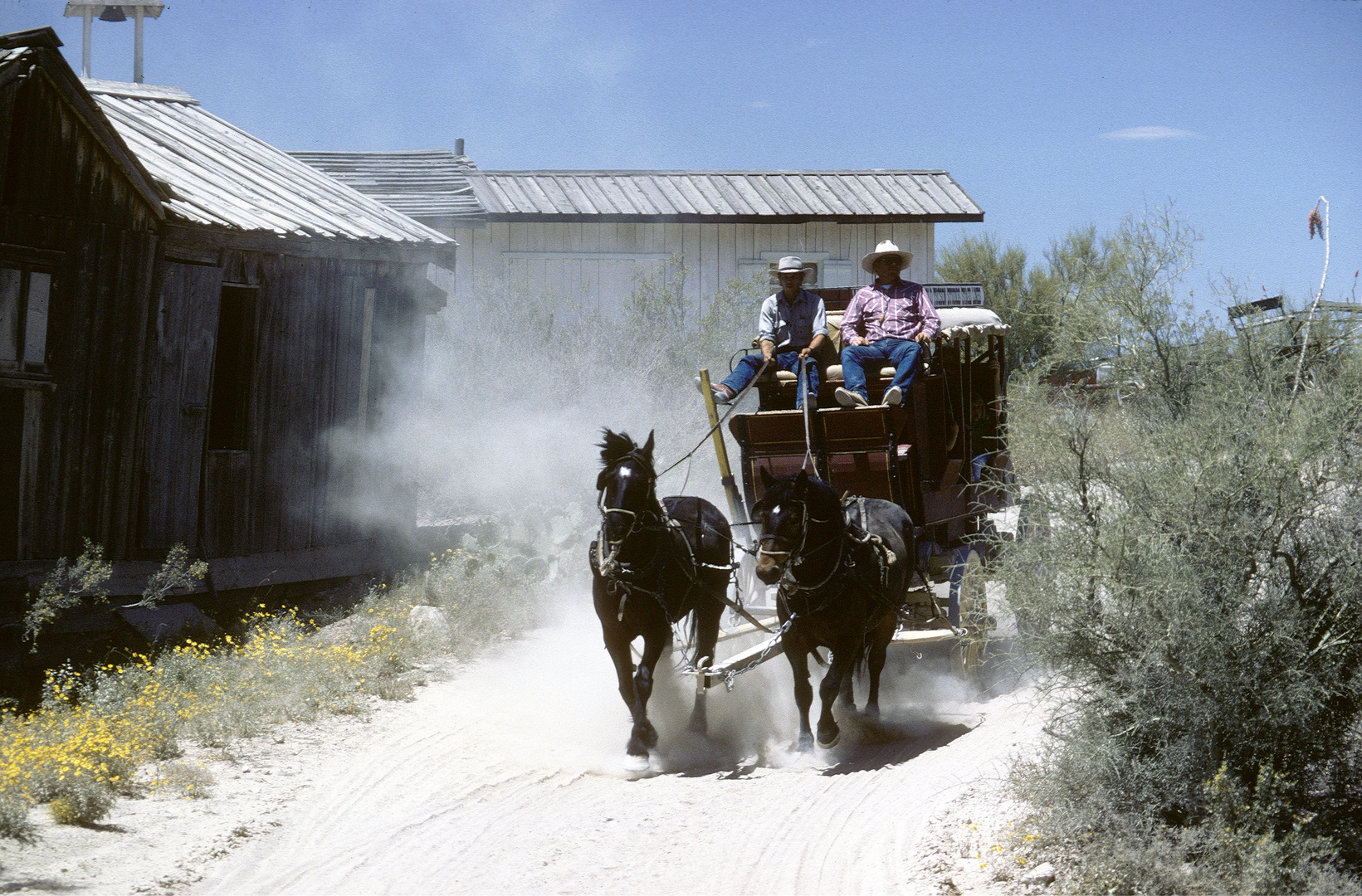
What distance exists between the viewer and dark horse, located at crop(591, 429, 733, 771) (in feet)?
24.8

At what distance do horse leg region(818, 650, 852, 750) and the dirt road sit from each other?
18cm

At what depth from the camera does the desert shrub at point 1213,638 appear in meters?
5.19

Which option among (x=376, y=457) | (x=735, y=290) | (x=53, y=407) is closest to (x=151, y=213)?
(x=53, y=407)

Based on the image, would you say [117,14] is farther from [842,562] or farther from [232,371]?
[842,562]

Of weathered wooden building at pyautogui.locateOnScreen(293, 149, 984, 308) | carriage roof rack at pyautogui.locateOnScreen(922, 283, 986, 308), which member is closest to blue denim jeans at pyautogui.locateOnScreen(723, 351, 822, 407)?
carriage roof rack at pyautogui.locateOnScreen(922, 283, 986, 308)

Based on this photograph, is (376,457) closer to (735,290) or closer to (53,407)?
(53,407)

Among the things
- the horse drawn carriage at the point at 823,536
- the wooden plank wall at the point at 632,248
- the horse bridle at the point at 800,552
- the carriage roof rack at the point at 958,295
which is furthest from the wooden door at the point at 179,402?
the wooden plank wall at the point at 632,248

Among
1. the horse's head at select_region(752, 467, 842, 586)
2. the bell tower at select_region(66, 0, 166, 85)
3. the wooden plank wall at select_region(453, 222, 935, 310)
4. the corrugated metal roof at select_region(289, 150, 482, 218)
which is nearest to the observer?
the horse's head at select_region(752, 467, 842, 586)

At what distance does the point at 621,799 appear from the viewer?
271 inches

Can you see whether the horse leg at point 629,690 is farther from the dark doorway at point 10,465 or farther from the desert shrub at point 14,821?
the dark doorway at point 10,465

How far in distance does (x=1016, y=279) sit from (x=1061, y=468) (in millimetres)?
24836

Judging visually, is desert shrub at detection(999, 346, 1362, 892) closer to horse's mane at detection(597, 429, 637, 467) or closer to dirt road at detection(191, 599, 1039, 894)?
dirt road at detection(191, 599, 1039, 894)

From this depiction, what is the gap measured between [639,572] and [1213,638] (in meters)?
3.65

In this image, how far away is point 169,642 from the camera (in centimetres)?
1052
